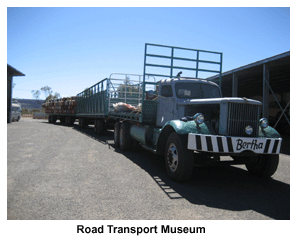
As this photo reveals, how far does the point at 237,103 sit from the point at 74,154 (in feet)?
17.7

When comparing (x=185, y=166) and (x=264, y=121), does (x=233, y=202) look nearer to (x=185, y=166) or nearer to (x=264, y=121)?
(x=185, y=166)

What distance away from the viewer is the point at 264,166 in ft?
17.8

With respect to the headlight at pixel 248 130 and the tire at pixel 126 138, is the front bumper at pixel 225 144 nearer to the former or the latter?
the headlight at pixel 248 130

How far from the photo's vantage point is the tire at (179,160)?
472 centimetres

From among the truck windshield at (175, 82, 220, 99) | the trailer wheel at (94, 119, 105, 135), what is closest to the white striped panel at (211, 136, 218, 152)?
the truck windshield at (175, 82, 220, 99)

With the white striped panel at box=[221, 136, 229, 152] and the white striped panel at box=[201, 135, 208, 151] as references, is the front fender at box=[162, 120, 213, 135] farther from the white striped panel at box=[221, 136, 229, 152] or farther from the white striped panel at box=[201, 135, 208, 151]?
the white striped panel at box=[221, 136, 229, 152]

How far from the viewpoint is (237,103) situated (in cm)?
484

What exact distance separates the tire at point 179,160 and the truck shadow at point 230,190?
7.1 inches

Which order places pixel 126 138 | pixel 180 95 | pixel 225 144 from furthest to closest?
pixel 126 138 → pixel 180 95 → pixel 225 144

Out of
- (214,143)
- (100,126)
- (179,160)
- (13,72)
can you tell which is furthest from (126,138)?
(13,72)

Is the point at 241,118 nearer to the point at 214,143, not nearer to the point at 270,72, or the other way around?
the point at 214,143

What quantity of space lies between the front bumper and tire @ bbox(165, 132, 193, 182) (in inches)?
9.3

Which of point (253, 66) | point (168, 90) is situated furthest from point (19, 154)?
point (253, 66)

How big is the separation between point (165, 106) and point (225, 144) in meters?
2.64
